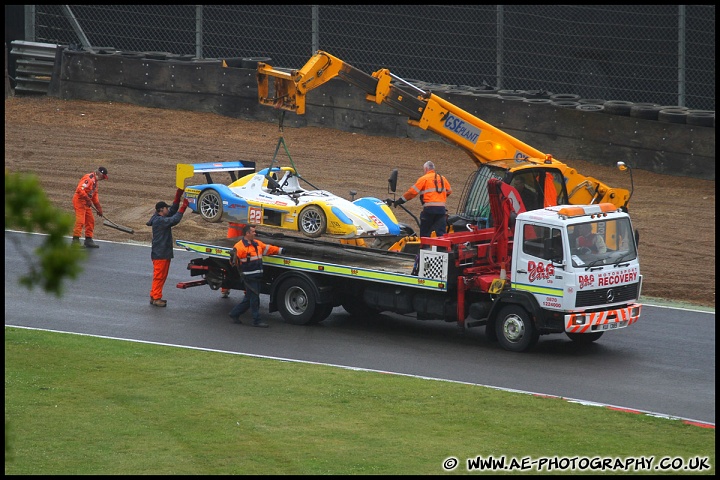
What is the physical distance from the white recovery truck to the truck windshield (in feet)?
0.05

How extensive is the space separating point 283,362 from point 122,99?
18.2m

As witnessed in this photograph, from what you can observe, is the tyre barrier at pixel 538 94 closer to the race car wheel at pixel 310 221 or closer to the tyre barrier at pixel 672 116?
the tyre barrier at pixel 672 116

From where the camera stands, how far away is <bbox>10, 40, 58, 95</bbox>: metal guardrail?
3228 cm

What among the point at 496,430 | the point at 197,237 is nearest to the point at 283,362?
the point at 496,430

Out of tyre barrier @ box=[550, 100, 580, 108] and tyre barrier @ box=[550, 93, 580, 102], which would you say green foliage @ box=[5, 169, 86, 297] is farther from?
tyre barrier @ box=[550, 93, 580, 102]

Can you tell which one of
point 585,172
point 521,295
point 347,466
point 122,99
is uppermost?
point 122,99

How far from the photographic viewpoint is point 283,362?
1580 centimetres

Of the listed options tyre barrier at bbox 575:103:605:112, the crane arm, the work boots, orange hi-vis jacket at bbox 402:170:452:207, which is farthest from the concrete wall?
the work boots

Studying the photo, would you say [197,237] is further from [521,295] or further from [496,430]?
[496,430]

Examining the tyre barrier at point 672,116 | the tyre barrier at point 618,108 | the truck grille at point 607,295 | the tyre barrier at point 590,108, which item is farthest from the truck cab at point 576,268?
the tyre barrier at point 590,108

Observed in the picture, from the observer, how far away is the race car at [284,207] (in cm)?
1742

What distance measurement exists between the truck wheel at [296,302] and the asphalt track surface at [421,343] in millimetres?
156

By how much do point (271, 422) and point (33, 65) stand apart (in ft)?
73.5

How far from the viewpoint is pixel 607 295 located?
53.6 ft
